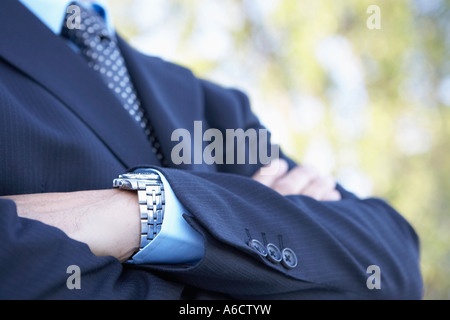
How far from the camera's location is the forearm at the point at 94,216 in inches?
38.7

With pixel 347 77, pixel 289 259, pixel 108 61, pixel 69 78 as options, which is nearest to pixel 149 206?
pixel 289 259

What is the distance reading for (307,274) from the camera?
44.7 inches

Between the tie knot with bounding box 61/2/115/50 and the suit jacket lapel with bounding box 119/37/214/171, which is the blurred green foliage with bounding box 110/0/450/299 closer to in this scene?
the suit jacket lapel with bounding box 119/37/214/171

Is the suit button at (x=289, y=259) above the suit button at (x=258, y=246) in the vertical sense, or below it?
below

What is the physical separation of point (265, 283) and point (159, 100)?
0.65 m

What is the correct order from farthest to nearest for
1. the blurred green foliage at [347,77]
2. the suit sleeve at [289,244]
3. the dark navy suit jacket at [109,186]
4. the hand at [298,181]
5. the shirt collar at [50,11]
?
the blurred green foliage at [347,77]
the hand at [298,181]
the shirt collar at [50,11]
the suit sleeve at [289,244]
the dark navy suit jacket at [109,186]

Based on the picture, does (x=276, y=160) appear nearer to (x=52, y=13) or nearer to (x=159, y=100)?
(x=159, y=100)

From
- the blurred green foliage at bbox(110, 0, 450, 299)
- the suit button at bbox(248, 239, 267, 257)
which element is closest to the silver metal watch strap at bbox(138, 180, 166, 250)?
the suit button at bbox(248, 239, 267, 257)

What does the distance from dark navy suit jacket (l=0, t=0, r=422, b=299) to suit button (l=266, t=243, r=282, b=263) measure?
0.02 metres

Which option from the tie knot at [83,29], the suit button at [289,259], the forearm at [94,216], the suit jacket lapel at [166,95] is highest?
the tie knot at [83,29]

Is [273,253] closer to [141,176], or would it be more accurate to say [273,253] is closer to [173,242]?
[173,242]

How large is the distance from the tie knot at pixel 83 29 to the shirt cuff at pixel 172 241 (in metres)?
0.57

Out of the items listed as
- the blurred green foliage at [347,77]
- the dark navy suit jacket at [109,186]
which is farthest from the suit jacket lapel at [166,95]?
the blurred green foliage at [347,77]

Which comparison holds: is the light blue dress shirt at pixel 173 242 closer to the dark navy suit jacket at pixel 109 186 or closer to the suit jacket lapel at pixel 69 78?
the dark navy suit jacket at pixel 109 186
